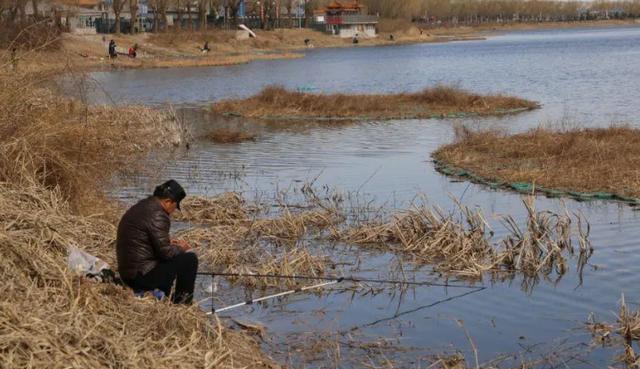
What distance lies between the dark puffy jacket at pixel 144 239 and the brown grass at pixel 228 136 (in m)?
14.5

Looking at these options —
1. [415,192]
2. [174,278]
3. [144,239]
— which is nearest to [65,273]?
[144,239]

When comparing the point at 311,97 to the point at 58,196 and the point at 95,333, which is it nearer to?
the point at 58,196

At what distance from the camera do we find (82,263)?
7672 millimetres

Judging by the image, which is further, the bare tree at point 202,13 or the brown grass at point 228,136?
the bare tree at point 202,13

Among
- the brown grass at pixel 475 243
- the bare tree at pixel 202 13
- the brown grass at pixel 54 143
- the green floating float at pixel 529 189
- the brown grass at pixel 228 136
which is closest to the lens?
the brown grass at pixel 54 143

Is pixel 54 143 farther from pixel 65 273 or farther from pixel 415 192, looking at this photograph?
pixel 415 192

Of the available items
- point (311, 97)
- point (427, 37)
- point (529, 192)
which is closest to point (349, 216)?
point (529, 192)

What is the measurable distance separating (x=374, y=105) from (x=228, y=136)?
7284 mm

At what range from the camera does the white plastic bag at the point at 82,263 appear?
24.7ft

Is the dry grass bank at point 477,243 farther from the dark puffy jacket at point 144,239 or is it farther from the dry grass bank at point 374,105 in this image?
the dry grass bank at point 374,105

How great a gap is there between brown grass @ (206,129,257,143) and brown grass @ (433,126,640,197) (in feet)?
18.1

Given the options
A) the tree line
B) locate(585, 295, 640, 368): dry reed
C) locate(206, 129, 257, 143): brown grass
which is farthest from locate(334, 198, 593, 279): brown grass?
the tree line

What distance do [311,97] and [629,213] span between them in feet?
55.9

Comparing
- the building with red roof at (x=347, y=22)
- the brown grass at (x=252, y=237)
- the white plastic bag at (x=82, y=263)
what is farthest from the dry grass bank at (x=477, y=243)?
the building with red roof at (x=347, y=22)
